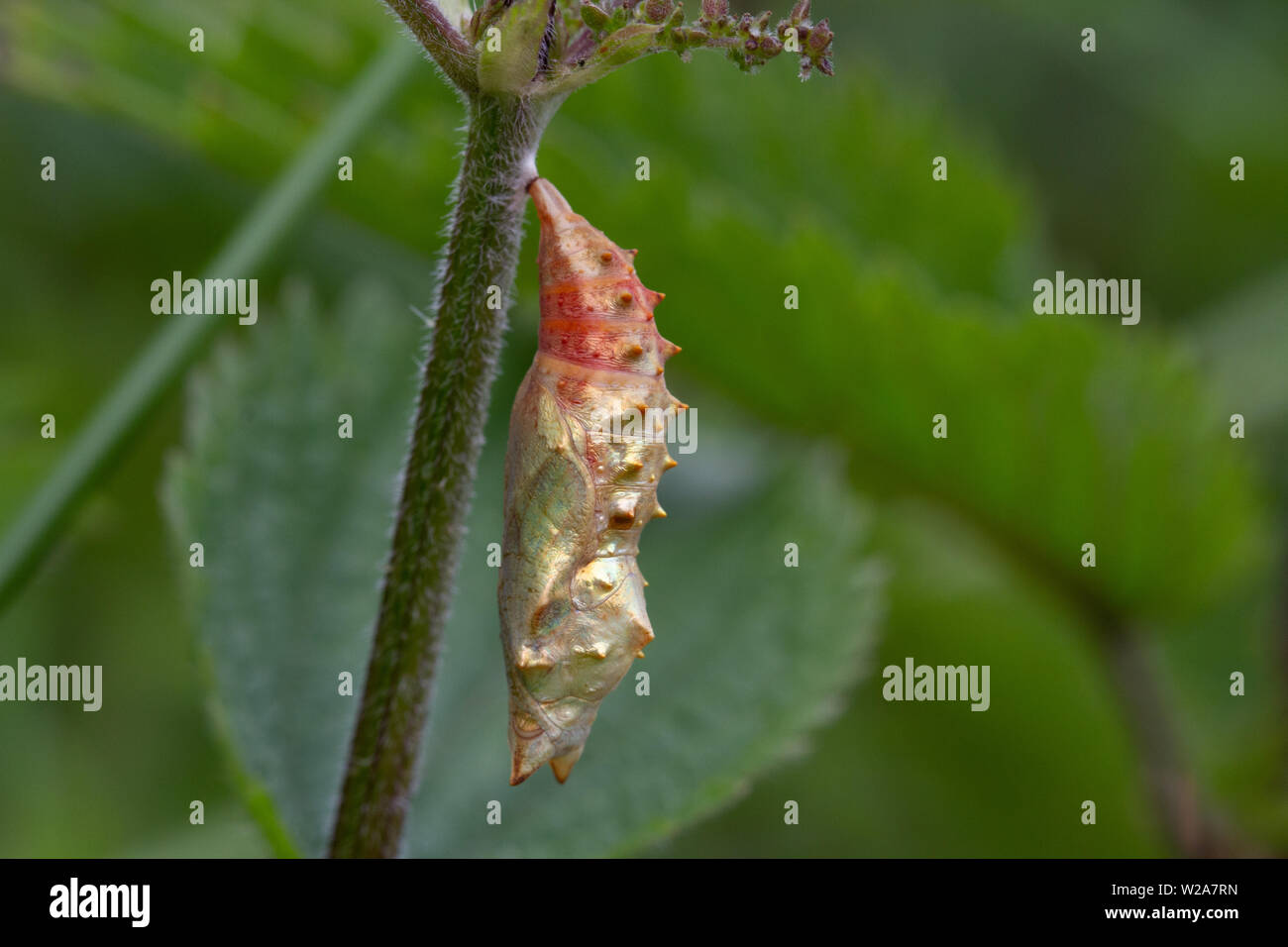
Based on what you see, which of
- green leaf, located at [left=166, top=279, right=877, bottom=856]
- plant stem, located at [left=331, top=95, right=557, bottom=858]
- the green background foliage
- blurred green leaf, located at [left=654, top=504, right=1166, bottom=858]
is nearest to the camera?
plant stem, located at [left=331, top=95, right=557, bottom=858]

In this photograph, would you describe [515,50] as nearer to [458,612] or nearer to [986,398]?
[458,612]

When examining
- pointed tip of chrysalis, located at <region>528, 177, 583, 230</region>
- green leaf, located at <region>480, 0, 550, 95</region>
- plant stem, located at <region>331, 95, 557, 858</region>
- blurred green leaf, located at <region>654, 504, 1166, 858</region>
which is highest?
green leaf, located at <region>480, 0, 550, 95</region>

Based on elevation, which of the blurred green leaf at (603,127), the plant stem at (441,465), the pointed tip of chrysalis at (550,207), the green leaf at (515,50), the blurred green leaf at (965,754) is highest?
the blurred green leaf at (603,127)

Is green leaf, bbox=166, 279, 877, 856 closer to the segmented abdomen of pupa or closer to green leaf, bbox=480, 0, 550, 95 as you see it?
the segmented abdomen of pupa

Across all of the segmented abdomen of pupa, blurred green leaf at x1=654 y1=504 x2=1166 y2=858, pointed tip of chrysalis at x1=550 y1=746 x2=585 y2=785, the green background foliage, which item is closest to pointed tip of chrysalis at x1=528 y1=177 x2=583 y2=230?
the segmented abdomen of pupa

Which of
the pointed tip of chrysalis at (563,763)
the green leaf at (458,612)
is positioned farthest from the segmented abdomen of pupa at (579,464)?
the green leaf at (458,612)

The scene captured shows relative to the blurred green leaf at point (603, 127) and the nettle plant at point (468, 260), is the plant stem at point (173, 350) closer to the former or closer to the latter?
the blurred green leaf at point (603, 127)

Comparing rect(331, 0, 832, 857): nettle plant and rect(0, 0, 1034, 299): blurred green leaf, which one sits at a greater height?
rect(0, 0, 1034, 299): blurred green leaf

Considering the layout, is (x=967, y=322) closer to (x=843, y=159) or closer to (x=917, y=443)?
(x=917, y=443)
